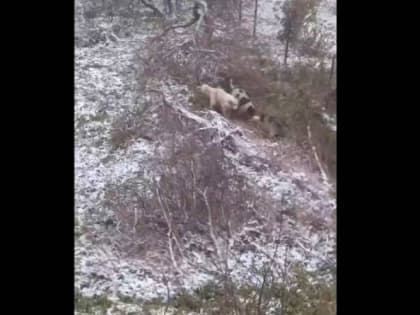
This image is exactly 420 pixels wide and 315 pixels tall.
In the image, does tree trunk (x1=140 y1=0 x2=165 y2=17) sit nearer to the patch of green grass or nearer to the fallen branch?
the fallen branch

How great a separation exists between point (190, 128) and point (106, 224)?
549 mm

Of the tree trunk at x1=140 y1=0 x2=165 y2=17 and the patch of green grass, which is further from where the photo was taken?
the tree trunk at x1=140 y1=0 x2=165 y2=17

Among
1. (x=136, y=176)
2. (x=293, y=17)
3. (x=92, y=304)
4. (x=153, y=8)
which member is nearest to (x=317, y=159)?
(x=293, y=17)

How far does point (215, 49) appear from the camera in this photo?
9.46 ft

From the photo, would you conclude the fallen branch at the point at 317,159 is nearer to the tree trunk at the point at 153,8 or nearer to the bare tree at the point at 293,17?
the bare tree at the point at 293,17

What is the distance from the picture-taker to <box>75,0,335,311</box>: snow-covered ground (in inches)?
104

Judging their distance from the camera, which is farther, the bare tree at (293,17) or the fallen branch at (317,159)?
the bare tree at (293,17)

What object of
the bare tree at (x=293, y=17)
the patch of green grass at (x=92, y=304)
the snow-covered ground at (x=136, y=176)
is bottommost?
the patch of green grass at (x=92, y=304)

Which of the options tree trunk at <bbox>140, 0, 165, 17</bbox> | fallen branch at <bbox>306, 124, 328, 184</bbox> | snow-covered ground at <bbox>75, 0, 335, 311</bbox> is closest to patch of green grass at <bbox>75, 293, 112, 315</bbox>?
snow-covered ground at <bbox>75, 0, 335, 311</bbox>

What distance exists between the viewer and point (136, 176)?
2.74m

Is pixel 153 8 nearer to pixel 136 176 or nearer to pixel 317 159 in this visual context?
pixel 136 176

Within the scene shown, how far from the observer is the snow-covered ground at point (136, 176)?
8.63ft

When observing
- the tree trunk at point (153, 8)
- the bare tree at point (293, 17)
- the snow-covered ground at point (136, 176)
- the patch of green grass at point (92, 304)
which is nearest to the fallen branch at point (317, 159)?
the snow-covered ground at point (136, 176)
